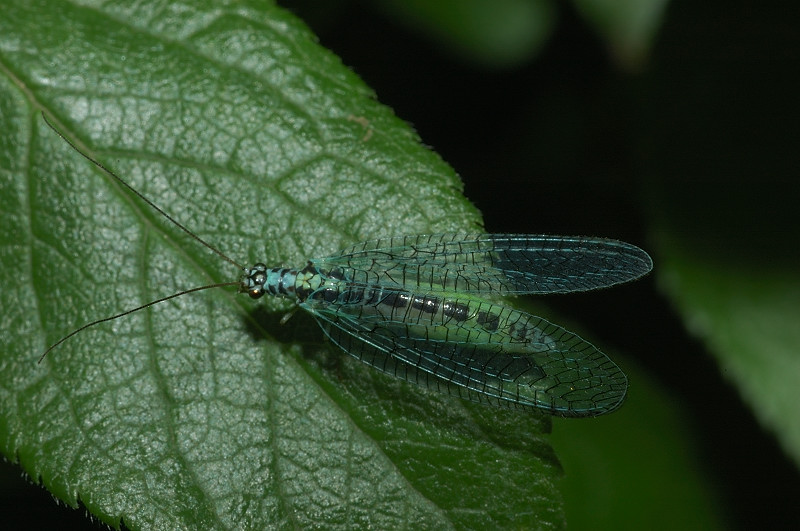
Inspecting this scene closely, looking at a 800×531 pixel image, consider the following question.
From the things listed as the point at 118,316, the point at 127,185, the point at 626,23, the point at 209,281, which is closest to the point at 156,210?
the point at 127,185

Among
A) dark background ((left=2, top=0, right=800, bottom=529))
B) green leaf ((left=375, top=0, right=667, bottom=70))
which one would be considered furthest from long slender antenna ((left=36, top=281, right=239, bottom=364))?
green leaf ((left=375, top=0, right=667, bottom=70))

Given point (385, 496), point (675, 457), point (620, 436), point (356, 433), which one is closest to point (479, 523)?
point (385, 496)

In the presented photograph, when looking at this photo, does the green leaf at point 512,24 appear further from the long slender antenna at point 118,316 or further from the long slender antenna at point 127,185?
the long slender antenna at point 118,316

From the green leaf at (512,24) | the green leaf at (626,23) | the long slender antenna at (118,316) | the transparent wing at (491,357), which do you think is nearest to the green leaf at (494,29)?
the green leaf at (512,24)

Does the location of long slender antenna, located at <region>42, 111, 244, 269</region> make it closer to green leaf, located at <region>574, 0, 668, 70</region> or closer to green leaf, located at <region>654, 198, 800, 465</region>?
green leaf, located at <region>654, 198, 800, 465</region>

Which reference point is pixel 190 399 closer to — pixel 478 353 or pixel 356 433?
pixel 356 433

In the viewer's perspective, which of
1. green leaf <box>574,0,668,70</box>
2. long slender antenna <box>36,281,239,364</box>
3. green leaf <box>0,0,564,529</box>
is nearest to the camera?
green leaf <box>0,0,564,529</box>
